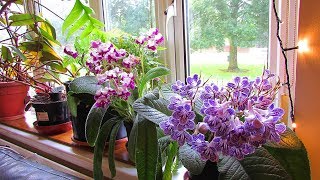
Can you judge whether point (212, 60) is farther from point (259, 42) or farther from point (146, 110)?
point (146, 110)

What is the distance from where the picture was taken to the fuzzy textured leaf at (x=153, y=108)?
0.59 m

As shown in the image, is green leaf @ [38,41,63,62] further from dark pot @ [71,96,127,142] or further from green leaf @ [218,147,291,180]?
green leaf @ [218,147,291,180]

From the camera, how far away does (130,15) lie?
139cm

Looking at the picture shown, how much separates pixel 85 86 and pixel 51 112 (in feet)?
1.72

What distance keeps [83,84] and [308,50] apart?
61cm

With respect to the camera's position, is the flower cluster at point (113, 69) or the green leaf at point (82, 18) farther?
the green leaf at point (82, 18)

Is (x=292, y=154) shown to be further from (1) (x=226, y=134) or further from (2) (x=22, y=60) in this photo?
(2) (x=22, y=60)

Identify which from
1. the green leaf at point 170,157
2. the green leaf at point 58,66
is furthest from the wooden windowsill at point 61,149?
the green leaf at point 58,66

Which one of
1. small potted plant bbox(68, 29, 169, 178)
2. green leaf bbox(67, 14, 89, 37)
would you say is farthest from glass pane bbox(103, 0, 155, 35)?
small potted plant bbox(68, 29, 169, 178)

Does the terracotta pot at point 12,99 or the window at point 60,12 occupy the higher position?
the window at point 60,12

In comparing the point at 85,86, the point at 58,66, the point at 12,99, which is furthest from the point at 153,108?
the point at 12,99

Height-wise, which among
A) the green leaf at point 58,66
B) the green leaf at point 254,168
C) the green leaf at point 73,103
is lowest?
the green leaf at point 254,168

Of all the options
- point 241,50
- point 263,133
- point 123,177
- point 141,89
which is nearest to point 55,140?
point 123,177

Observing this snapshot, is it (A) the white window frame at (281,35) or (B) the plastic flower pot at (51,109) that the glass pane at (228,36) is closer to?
(A) the white window frame at (281,35)
